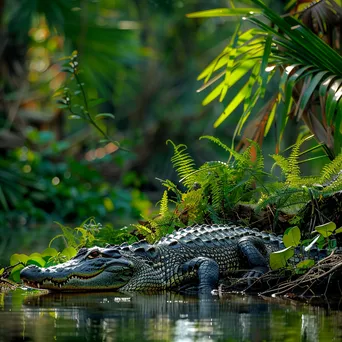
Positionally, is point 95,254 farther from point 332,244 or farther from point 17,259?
point 332,244

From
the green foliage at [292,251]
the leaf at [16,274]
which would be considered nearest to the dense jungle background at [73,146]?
the leaf at [16,274]

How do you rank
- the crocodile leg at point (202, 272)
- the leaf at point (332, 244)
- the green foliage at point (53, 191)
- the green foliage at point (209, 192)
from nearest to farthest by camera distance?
the crocodile leg at point (202, 272) → the leaf at point (332, 244) → the green foliage at point (209, 192) → the green foliage at point (53, 191)

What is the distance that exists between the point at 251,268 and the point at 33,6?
12.5 metres

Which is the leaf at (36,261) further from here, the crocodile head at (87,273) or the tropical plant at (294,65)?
the tropical plant at (294,65)

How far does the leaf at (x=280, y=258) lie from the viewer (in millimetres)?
6176

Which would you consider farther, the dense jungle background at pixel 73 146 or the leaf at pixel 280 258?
the dense jungle background at pixel 73 146

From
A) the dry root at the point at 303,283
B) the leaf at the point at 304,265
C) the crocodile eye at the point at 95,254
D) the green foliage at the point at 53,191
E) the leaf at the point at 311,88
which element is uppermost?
the green foliage at the point at 53,191

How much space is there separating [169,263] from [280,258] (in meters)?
0.79

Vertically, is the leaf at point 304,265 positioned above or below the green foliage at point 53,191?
below

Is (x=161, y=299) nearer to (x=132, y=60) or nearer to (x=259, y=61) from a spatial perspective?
(x=259, y=61)

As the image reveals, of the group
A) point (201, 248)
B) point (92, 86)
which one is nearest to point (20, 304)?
point (201, 248)

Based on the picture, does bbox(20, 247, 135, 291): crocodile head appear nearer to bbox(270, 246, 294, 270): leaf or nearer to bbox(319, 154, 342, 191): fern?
bbox(270, 246, 294, 270): leaf

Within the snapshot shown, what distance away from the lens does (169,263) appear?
6578 millimetres

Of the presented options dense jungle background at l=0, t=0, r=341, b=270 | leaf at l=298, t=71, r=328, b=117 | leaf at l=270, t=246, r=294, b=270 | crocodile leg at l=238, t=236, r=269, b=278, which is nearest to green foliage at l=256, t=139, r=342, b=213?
crocodile leg at l=238, t=236, r=269, b=278
